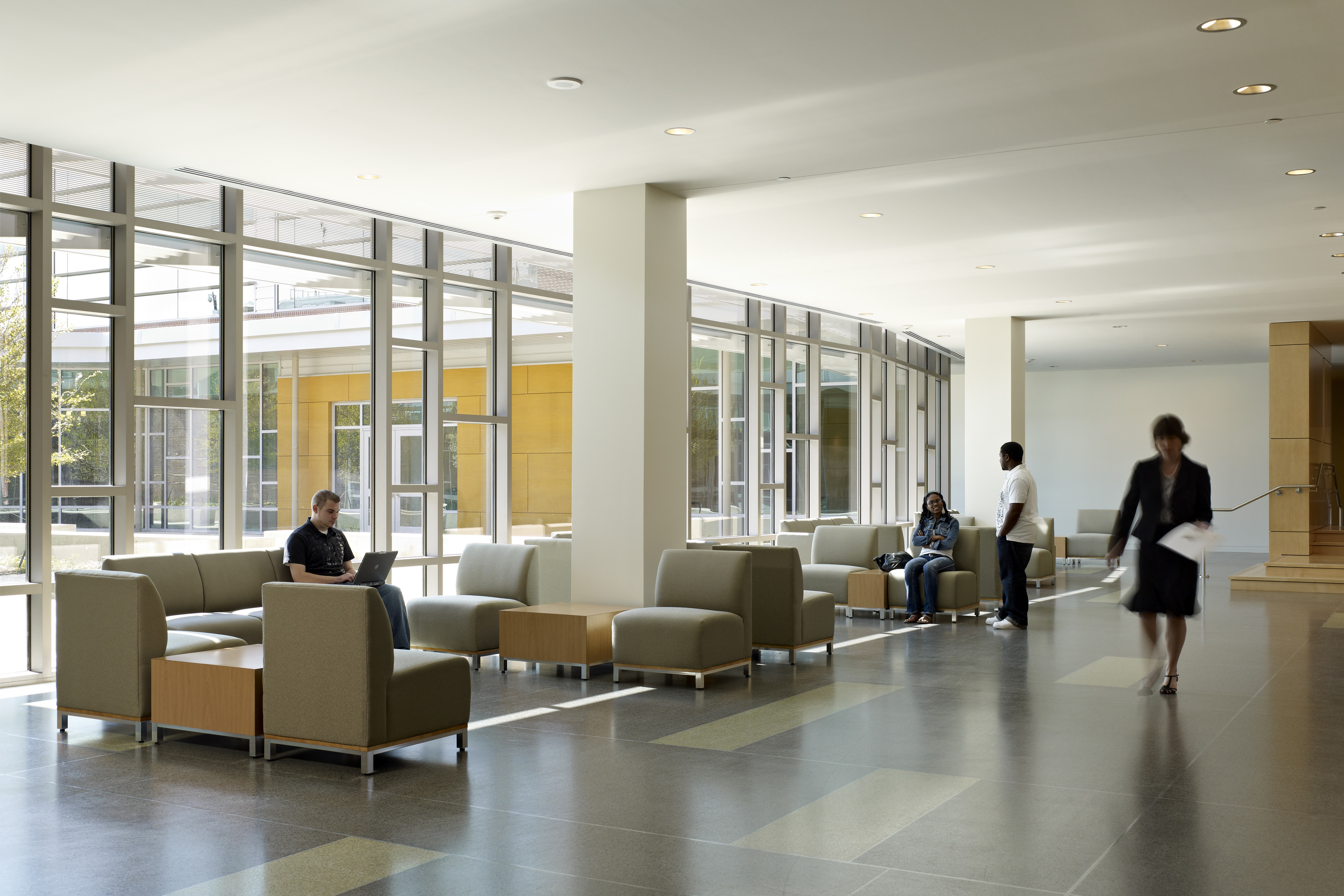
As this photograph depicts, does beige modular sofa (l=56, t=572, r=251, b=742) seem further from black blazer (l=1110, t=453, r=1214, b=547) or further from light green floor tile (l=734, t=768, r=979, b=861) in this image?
black blazer (l=1110, t=453, r=1214, b=547)

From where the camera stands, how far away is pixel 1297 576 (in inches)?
615

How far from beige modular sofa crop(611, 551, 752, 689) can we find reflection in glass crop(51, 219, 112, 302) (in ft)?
14.6

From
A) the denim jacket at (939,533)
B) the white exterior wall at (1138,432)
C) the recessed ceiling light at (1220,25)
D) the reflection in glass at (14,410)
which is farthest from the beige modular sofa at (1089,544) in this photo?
the reflection in glass at (14,410)

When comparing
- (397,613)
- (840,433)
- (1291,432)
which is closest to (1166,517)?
(397,613)

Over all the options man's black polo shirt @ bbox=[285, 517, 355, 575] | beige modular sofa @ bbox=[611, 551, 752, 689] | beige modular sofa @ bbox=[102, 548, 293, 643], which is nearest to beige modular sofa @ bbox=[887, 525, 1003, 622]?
beige modular sofa @ bbox=[611, 551, 752, 689]

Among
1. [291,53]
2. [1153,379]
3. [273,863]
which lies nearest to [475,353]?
[291,53]

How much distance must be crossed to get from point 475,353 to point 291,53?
572 centimetres

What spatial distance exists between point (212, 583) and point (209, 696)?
2456mm

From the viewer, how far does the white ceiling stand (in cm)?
568

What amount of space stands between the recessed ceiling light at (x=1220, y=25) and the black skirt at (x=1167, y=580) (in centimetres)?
286

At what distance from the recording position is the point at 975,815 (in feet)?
15.9

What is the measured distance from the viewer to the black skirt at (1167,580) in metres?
7.09

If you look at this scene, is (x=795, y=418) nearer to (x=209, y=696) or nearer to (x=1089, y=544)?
(x=1089, y=544)

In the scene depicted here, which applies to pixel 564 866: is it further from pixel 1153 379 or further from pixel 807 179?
pixel 1153 379
